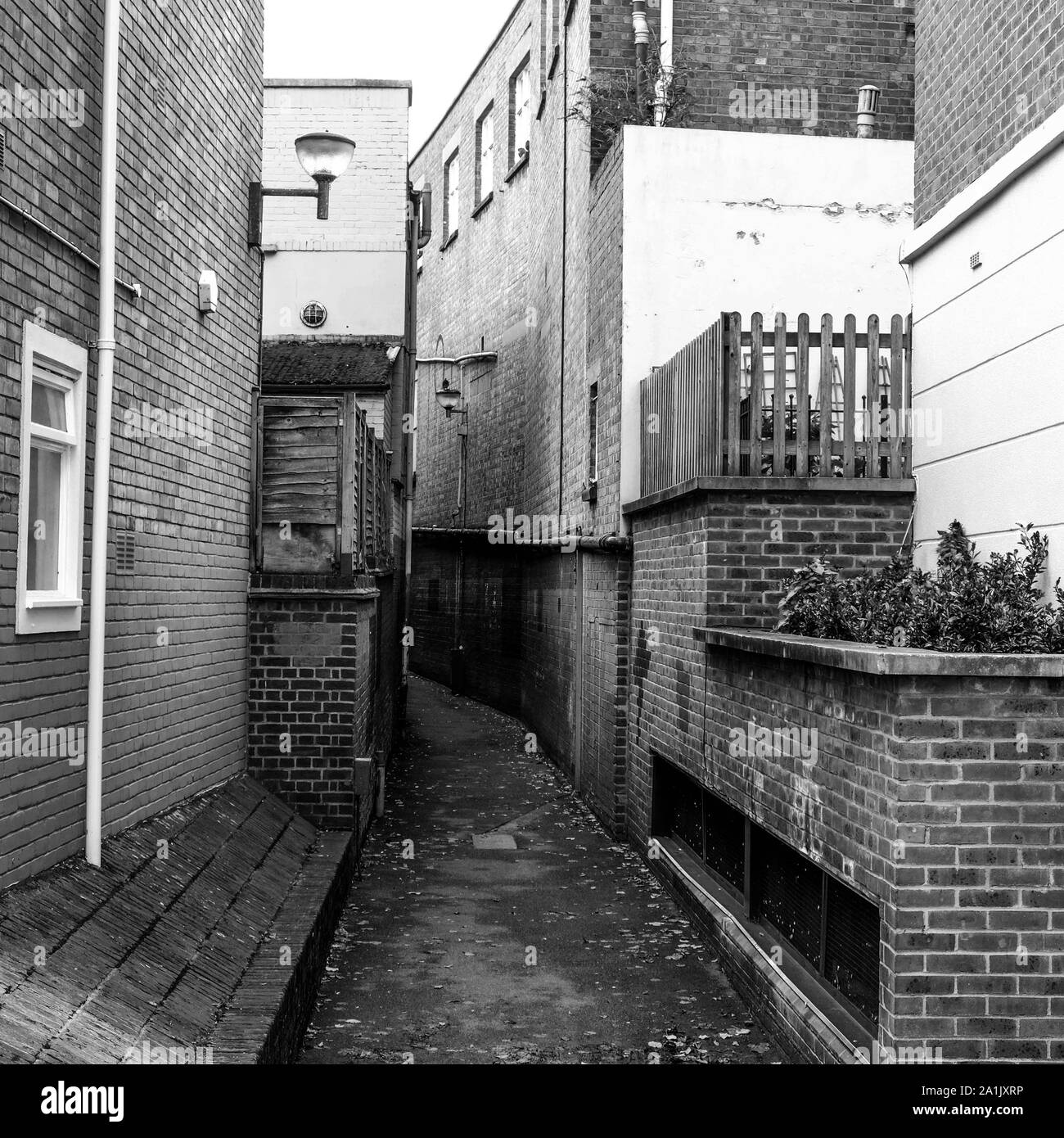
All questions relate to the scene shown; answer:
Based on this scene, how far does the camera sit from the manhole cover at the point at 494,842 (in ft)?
39.5

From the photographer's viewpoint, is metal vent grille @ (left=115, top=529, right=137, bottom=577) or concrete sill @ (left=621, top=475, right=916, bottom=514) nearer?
metal vent grille @ (left=115, top=529, right=137, bottom=577)

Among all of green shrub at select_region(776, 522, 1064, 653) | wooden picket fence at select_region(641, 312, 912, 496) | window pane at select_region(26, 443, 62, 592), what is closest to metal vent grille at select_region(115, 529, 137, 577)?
window pane at select_region(26, 443, 62, 592)

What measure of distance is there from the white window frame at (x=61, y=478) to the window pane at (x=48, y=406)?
0.10 ft

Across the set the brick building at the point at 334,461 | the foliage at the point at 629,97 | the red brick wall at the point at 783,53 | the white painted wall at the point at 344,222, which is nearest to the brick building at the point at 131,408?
the brick building at the point at 334,461

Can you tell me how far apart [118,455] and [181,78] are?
9.06 ft

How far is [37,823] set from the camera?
5914 millimetres

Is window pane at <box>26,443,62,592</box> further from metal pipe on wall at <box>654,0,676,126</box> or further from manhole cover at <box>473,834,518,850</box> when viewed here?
metal pipe on wall at <box>654,0,676,126</box>

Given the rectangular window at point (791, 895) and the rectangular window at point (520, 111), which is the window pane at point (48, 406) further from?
the rectangular window at point (520, 111)

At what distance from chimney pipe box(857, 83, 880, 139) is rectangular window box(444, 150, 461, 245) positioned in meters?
14.0

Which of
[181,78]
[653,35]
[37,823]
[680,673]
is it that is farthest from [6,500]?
[653,35]

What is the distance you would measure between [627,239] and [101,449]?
712 cm

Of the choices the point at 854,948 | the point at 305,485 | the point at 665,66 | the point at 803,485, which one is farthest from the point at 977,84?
the point at 665,66

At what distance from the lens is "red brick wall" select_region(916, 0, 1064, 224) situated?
668 cm

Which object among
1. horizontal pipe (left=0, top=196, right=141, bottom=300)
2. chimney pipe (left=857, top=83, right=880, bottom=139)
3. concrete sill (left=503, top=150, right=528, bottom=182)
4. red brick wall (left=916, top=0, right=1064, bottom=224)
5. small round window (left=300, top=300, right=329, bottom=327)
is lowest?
horizontal pipe (left=0, top=196, right=141, bottom=300)
